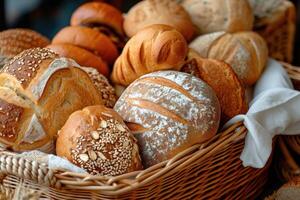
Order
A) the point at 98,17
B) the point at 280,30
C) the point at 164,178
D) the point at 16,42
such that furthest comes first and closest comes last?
1. the point at 280,30
2. the point at 98,17
3. the point at 16,42
4. the point at 164,178

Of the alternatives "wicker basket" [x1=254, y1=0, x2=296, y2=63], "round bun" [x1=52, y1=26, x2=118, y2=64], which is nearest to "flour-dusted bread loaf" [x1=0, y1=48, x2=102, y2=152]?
"round bun" [x1=52, y1=26, x2=118, y2=64]

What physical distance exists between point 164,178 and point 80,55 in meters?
0.56

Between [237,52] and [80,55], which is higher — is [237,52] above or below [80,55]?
below

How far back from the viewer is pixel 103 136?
110cm

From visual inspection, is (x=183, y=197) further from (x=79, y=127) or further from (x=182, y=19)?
(x=182, y=19)

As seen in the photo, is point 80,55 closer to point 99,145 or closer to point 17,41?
point 17,41

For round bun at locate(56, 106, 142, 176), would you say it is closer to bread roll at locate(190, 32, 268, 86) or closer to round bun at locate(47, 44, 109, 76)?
round bun at locate(47, 44, 109, 76)

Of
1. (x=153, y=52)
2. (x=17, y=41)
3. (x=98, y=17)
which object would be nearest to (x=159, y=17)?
(x=98, y=17)

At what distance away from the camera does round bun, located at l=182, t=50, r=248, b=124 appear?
4.46ft

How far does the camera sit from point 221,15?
5.63 ft

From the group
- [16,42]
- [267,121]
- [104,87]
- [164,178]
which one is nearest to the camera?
[164,178]

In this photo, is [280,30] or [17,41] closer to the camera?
[17,41]

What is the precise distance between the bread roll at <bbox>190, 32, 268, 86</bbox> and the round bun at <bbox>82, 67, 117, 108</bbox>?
34 centimetres

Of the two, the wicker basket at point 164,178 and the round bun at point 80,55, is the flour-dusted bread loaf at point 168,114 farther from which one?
the round bun at point 80,55
